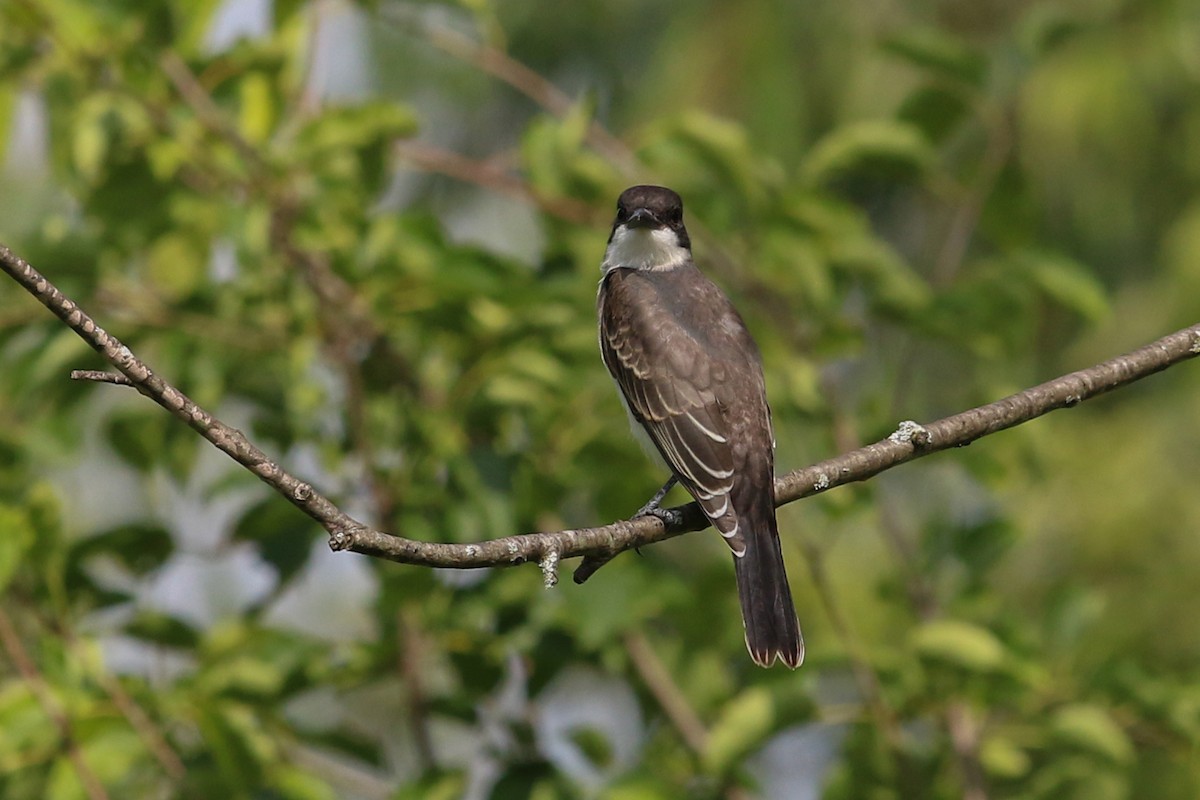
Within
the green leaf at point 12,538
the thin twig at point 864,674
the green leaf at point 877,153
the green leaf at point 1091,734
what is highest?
the green leaf at point 877,153

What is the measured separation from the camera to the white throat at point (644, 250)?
5.36 m

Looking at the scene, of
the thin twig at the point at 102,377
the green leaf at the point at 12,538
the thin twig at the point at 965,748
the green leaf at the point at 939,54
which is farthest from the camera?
the green leaf at the point at 939,54

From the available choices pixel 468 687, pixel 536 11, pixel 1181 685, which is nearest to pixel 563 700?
pixel 468 687

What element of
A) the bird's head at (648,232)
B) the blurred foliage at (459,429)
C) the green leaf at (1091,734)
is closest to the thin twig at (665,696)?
the blurred foliage at (459,429)

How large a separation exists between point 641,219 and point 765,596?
60.1 inches

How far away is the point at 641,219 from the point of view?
523 centimetres

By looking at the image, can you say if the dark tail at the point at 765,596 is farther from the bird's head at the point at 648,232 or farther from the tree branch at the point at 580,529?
the bird's head at the point at 648,232

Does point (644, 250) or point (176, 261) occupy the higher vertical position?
point (644, 250)

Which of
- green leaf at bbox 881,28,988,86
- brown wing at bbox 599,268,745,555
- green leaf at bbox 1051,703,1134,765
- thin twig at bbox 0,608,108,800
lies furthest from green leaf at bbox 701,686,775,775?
Answer: green leaf at bbox 881,28,988,86

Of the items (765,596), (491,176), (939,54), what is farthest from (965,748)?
(491,176)

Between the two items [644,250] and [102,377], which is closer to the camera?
[102,377]

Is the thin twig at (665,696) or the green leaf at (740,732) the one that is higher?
the thin twig at (665,696)

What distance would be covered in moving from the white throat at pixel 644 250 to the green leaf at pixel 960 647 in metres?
1.73

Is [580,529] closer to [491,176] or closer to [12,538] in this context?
[12,538]
